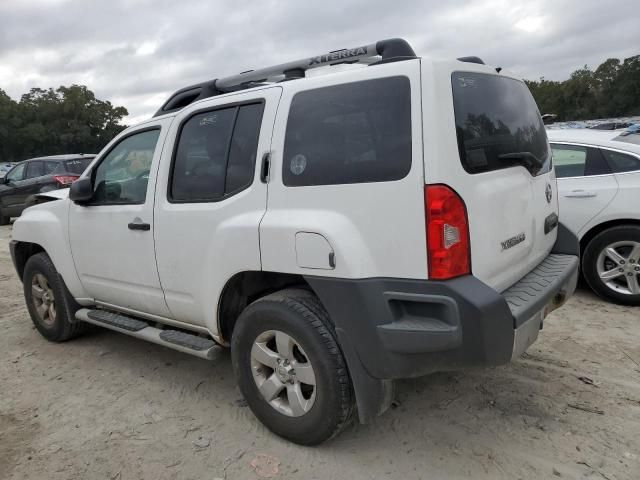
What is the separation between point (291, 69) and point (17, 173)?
479 inches

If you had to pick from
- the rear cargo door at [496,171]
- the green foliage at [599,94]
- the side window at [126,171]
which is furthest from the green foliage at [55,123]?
the rear cargo door at [496,171]

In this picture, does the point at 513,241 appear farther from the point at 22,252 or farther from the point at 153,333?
the point at 22,252

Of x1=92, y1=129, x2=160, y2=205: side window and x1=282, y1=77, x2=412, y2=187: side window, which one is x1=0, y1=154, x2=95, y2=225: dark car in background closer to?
x1=92, y1=129, x2=160, y2=205: side window

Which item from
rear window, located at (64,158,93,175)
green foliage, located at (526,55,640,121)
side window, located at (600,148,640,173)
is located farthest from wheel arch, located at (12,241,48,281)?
green foliage, located at (526,55,640,121)

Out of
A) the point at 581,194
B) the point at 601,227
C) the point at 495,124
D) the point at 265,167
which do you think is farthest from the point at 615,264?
the point at 265,167

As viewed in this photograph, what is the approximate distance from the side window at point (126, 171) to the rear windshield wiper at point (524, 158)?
2.21m

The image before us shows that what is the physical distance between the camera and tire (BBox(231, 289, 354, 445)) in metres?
2.61

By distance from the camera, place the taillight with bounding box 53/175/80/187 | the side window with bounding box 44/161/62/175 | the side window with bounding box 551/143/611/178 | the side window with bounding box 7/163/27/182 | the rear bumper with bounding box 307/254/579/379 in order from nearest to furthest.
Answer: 1. the rear bumper with bounding box 307/254/579/379
2. the side window with bounding box 551/143/611/178
3. the taillight with bounding box 53/175/80/187
4. the side window with bounding box 44/161/62/175
5. the side window with bounding box 7/163/27/182

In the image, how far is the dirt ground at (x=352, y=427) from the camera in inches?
106

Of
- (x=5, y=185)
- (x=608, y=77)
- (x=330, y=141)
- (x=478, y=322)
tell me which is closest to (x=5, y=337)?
(x=330, y=141)

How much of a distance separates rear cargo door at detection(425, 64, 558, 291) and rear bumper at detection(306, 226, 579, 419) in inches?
8.3

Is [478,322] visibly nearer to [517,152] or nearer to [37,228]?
[517,152]

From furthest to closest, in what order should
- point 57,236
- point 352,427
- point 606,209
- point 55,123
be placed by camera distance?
point 55,123 → point 606,209 → point 57,236 → point 352,427

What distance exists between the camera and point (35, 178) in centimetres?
1264
